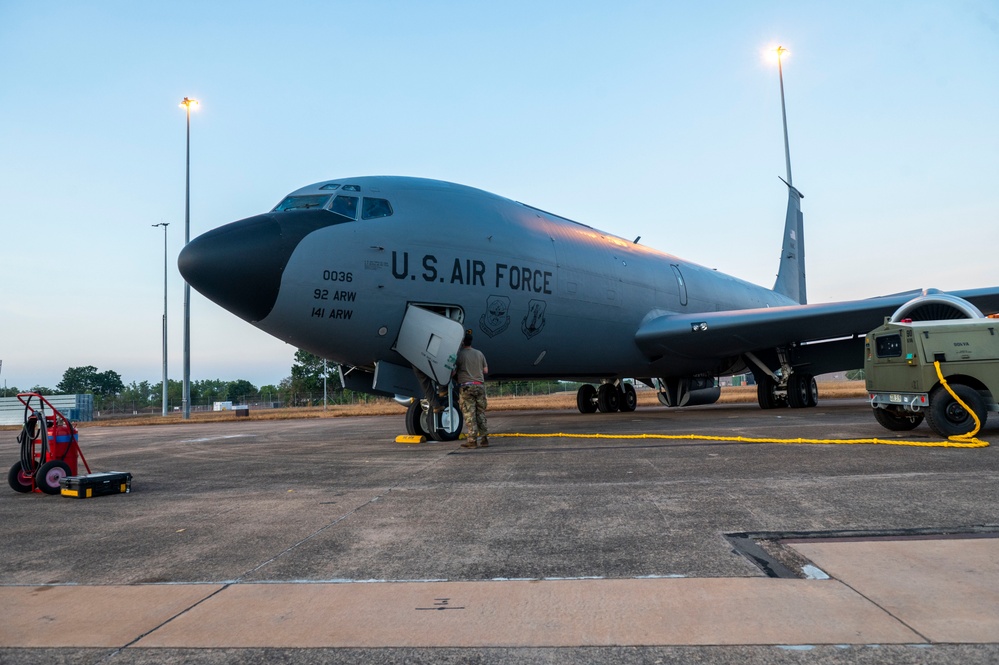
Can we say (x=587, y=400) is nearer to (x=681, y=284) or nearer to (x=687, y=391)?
(x=687, y=391)

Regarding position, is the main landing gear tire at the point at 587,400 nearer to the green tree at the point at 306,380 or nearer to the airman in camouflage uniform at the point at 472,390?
the airman in camouflage uniform at the point at 472,390

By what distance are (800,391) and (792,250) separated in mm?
10812

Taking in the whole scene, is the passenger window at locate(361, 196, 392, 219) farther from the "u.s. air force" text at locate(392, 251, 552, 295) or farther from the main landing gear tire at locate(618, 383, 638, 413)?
the main landing gear tire at locate(618, 383, 638, 413)

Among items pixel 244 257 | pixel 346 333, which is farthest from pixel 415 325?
pixel 244 257

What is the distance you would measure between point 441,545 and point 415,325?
664cm

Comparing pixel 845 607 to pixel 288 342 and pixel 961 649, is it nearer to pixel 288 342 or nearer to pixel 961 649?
pixel 961 649

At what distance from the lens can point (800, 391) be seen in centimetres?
1770

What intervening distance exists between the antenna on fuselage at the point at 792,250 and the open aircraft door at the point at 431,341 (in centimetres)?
2020

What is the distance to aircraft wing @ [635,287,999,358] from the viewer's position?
1436 centimetres

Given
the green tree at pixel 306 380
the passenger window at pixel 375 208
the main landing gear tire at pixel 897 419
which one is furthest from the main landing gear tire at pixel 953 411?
the green tree at pixel 306 380

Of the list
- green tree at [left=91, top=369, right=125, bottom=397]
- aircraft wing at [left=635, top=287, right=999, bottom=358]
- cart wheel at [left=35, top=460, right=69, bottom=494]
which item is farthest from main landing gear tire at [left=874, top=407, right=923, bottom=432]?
green tree at [left=91, top=369, right=125, bottom=397]

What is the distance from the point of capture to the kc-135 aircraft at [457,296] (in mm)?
9297

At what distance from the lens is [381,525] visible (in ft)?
14.6

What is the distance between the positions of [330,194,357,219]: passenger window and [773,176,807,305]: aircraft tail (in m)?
21.0
